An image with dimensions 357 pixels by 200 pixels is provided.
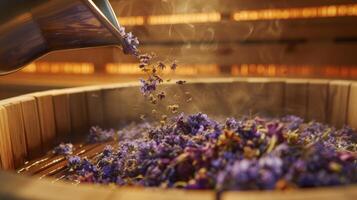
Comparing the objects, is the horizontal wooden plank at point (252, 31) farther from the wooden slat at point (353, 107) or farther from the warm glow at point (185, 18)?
the wooden slat at point (353, 107)

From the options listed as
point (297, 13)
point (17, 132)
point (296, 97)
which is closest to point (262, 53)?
point (297, 13)

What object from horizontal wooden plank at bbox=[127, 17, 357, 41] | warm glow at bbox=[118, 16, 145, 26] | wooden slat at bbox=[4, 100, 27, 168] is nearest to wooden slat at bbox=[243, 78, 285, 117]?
wooden slat at bbox=[4, 100, 27, 168]

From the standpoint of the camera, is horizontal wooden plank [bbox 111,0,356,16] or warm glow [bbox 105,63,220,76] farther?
warm glow [bbox 105,63,220,76]

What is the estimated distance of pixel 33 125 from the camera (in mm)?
2363

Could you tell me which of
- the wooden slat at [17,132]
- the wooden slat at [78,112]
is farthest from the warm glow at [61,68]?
the wooden slat at [17,132]

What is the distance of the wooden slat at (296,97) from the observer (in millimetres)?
3031

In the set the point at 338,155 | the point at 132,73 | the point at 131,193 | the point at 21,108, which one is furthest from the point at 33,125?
the point at 132,73

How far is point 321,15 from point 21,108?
4505mm

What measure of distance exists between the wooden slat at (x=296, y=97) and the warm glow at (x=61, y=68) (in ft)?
14.6

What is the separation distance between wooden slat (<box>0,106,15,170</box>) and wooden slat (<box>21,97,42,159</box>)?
18 cm

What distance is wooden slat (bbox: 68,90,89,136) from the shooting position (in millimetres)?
2735

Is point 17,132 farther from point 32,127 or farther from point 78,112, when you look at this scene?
point 78,112

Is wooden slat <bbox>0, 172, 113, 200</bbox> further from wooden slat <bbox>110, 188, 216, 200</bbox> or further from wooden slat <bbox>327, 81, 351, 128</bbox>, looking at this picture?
wooden slat <bbox>327, 81, 351, 128</bbox>

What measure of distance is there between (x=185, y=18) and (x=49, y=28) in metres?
4.34
